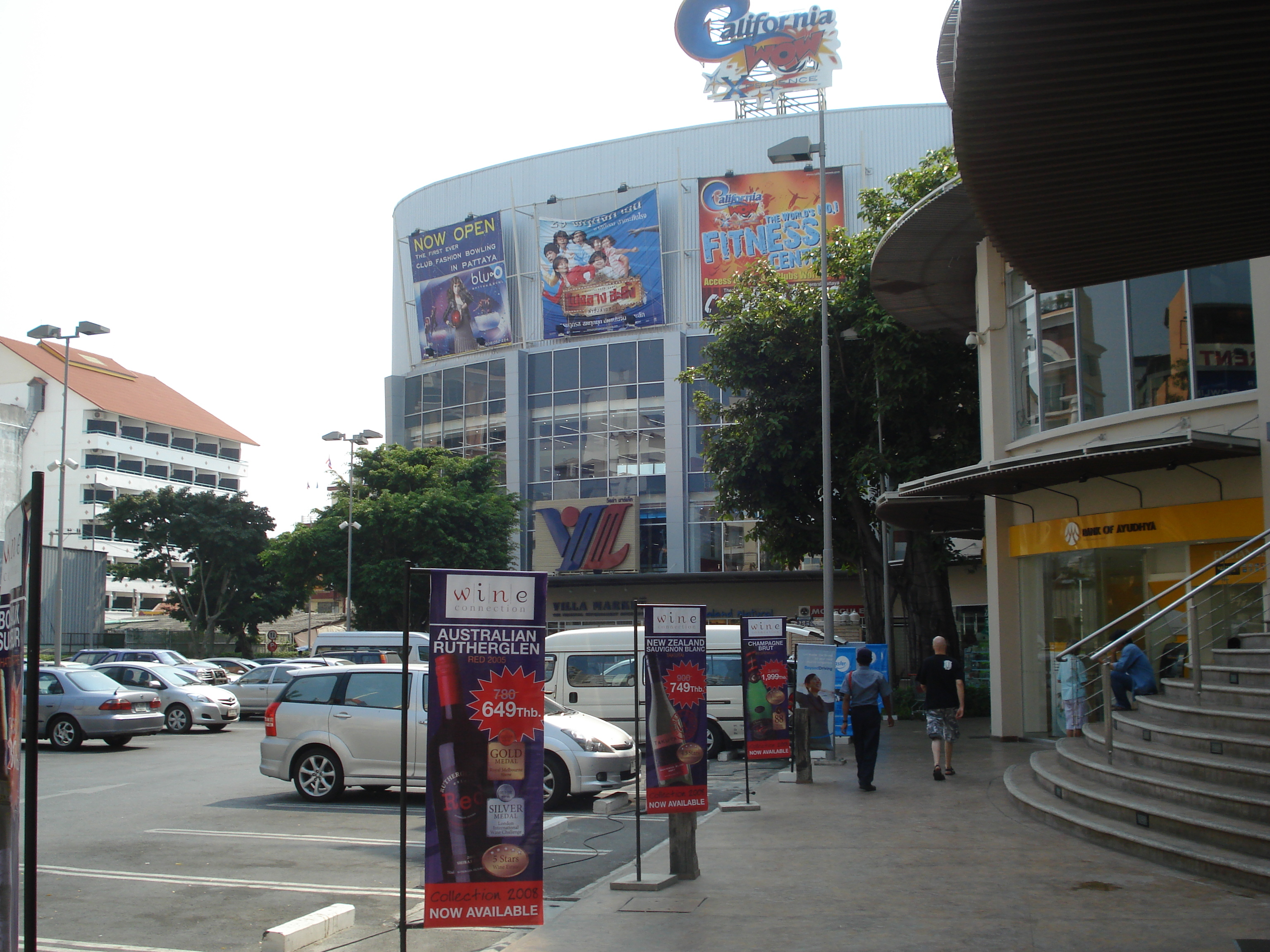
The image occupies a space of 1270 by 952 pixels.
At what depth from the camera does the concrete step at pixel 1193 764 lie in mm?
9138

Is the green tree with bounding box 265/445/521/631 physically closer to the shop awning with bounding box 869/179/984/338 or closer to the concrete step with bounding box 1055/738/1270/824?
the shop awning with bounding box 869/179/984/338

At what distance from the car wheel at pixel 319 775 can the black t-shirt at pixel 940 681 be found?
24.0 feet

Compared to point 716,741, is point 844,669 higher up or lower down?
higher up

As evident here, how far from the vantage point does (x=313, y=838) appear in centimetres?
1114

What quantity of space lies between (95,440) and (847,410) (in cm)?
6189

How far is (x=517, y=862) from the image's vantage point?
21.0ft

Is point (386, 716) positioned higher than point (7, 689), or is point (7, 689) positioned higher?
point (7, 689)

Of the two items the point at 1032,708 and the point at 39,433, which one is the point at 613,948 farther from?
the point at 39,433

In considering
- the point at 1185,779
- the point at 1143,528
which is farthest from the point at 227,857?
the point at 1143,528

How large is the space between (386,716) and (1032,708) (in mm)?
10922

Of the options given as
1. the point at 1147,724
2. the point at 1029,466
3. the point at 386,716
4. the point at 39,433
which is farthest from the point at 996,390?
the point at 39,433

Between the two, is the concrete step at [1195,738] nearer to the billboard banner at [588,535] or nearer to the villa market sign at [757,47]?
the billboard banner at [588,535]

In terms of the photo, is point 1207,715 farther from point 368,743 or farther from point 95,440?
point 95,440

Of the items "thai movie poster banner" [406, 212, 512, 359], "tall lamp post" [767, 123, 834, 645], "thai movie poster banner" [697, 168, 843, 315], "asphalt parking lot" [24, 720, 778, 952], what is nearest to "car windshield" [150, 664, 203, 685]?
"asphalt parking lot" [24, 720, 778, 952]
